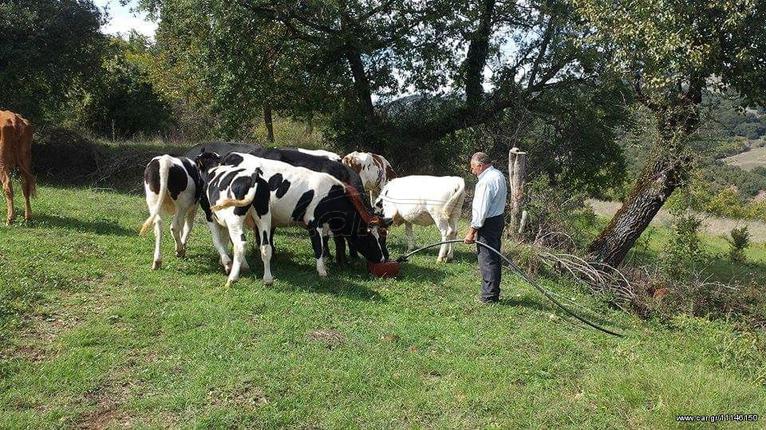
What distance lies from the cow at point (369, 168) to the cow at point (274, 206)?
465cm

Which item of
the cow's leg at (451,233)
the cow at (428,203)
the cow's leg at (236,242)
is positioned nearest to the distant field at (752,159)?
the cow's leg at (451,233)

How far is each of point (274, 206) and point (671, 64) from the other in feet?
27.9

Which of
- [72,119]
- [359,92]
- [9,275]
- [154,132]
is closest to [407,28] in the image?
[359,92]

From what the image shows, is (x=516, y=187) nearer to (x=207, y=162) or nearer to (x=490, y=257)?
(x=490, y=257)

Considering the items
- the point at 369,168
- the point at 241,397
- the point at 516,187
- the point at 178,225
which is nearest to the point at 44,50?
the point at 369,168

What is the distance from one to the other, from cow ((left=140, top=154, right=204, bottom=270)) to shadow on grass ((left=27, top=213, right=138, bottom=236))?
1961 mm

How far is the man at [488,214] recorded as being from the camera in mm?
8375

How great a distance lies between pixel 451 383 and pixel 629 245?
9.31 metres

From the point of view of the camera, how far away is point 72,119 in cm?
2381

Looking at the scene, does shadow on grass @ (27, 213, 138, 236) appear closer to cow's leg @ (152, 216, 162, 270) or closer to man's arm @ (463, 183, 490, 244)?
cow's leg @ (152, 216, 162, 270)

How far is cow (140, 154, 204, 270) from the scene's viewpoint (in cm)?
891

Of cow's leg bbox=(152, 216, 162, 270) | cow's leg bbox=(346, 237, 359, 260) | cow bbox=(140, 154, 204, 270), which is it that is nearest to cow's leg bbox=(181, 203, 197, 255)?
cow bbox=(140, 154, 204, 270)

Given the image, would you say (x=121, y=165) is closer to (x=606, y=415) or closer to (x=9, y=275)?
(x=9, y=275)

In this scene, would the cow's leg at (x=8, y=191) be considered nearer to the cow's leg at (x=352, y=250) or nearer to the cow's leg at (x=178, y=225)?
the cow's leg at (x=178, y=225)
